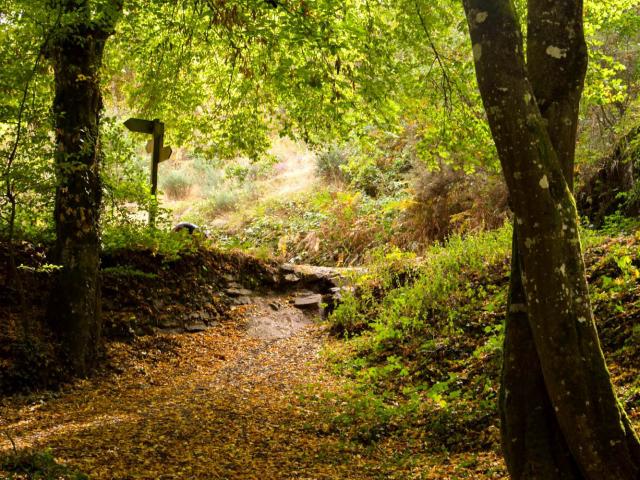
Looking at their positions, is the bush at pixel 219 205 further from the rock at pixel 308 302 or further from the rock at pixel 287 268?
the rock at pixel 308 302

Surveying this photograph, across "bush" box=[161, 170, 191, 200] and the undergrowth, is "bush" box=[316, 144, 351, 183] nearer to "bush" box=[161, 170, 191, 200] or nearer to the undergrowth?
"bush" box=[161, 170, 191, 200]

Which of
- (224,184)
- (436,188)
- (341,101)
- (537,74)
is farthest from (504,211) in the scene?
(224,184)

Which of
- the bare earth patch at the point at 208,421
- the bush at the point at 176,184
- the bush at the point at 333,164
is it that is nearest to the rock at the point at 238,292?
the bare earth patch at the point at 208,421

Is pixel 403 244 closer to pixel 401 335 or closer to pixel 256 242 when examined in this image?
pixel 256 242

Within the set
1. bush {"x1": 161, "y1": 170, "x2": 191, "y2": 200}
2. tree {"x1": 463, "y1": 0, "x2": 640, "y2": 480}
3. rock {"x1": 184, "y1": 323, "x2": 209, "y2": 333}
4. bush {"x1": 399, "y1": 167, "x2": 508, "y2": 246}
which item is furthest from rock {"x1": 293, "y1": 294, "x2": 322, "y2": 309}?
bush {"x1": 161, "y1": 170, "x2": 191, "y2": 200}

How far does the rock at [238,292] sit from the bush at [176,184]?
37.2 ft

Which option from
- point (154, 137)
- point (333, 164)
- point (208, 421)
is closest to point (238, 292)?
point (154, 137)

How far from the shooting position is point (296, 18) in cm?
555

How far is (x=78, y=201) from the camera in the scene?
6961mm

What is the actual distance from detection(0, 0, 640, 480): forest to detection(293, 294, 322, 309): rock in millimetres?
62

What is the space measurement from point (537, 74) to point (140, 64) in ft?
21.6

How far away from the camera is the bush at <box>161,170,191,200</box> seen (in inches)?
829

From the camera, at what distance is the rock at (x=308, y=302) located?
10.7m

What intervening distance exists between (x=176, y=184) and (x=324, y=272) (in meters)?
11.3
